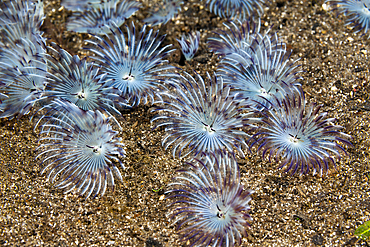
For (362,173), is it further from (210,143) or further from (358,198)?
(210,143)

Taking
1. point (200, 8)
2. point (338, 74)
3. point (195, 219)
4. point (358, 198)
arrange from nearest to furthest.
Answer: point (195, 219), point (358, 198), point (338, 74), point (200, 8)

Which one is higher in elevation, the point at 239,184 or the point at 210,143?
the point at 210,143

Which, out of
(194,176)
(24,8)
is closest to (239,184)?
(194,176)

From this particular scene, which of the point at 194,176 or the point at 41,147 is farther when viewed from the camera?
the point at 41,147

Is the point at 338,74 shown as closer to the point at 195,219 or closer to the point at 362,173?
the point at 362,173

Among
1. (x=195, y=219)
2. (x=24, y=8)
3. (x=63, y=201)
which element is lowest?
(x=63, y=201)

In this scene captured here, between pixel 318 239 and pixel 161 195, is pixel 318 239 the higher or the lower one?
the higher one

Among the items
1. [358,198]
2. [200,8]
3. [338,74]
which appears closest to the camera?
[358,198]

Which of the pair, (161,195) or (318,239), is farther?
(161,195)
